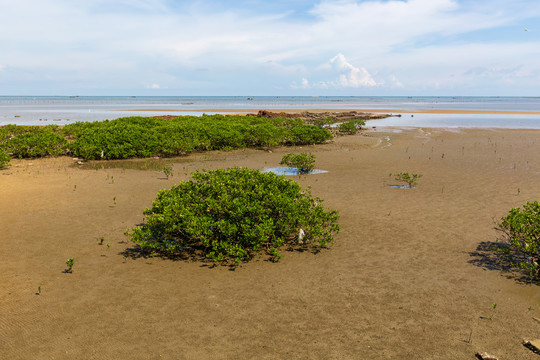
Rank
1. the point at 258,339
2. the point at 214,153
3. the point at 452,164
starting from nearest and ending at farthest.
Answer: the point at 258,339 → the point at 452,164 → the point at 214,153

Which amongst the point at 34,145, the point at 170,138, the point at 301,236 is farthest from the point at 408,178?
the point at 34,145

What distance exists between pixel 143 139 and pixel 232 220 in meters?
13.8

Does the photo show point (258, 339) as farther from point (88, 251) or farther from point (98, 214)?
point (98, 214)

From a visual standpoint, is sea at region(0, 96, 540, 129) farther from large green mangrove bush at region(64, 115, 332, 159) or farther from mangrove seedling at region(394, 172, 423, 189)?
mangrove seedling at region(394, 172, 423, 189)

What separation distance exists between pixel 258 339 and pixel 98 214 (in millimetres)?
7123

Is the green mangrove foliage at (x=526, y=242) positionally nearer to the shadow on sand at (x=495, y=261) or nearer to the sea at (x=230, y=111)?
the shadow on sand at (x=495, y=261)

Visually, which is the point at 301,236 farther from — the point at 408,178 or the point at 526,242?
the point at 408,178

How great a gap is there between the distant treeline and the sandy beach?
6.98 meters

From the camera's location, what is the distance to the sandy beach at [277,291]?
520 centimetres

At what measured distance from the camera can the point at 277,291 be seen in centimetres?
663

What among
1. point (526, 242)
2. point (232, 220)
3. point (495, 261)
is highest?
point (232, 220)

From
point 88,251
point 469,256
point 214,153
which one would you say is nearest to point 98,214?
point 88,251

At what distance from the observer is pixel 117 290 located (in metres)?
6.59

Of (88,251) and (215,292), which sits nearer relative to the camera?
(215,292)
